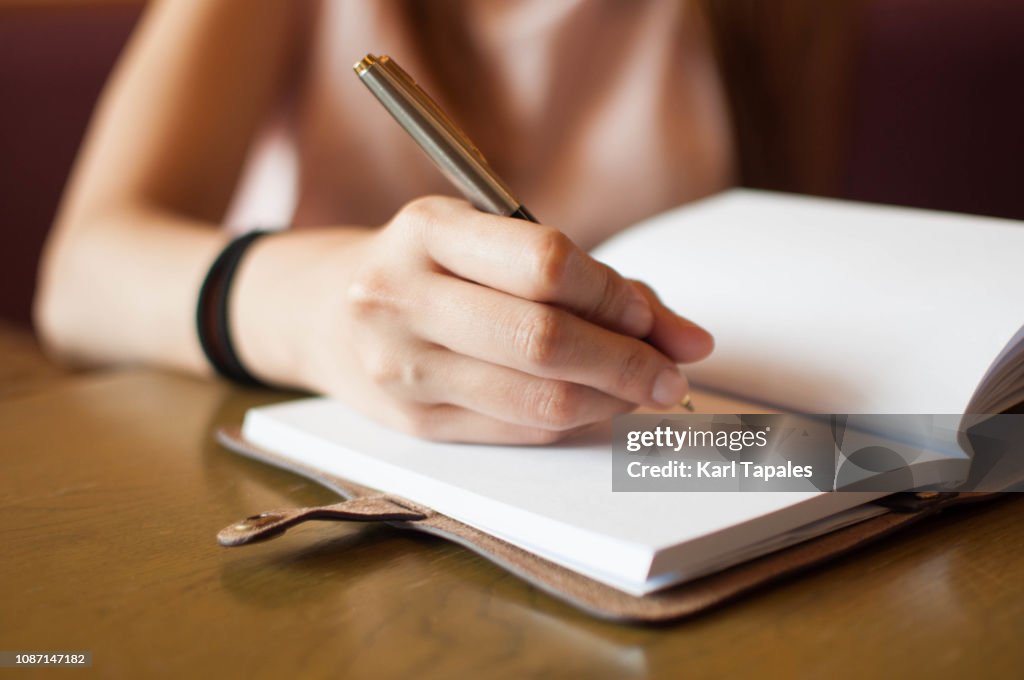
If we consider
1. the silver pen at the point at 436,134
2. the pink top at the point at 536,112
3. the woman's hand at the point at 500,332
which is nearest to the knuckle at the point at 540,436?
the woman's hand at the point at 500,332

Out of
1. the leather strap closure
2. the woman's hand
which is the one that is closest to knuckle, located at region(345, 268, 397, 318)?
the woman's hand

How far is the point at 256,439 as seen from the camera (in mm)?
520

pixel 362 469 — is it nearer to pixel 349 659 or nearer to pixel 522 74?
pixel 349 659

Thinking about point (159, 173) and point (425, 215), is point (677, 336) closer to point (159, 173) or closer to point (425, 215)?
point (425, 215)

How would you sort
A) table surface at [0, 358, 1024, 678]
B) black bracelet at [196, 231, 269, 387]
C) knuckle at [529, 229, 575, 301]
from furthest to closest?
black bracelet at [196, 231, 269, 387] → knuckle at [529, 229, 575, 301] → table surface at [0, 358, 1024, 678]

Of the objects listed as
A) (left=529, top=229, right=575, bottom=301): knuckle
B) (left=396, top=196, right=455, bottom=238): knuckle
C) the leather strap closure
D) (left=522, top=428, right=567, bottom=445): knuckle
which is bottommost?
the leather strap closure

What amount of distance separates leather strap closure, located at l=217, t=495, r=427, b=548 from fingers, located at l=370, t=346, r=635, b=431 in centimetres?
7

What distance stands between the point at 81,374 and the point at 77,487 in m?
0.51

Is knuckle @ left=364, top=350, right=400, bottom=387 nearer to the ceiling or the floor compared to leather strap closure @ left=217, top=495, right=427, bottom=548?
nearer to the ceiling

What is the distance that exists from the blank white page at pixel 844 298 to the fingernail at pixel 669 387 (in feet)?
0.24

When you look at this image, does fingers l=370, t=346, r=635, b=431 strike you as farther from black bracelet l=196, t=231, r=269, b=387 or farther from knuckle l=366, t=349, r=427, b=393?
black bracelet l=196, t=231, r=269, b=387

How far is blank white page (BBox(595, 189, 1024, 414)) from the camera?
448mm

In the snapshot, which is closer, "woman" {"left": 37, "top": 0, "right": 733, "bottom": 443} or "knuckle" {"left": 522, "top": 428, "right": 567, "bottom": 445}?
"knuckle" {"left": 522, "top": 428, "right": 567, "bottom": 445}

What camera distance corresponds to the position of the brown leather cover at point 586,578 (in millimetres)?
326
